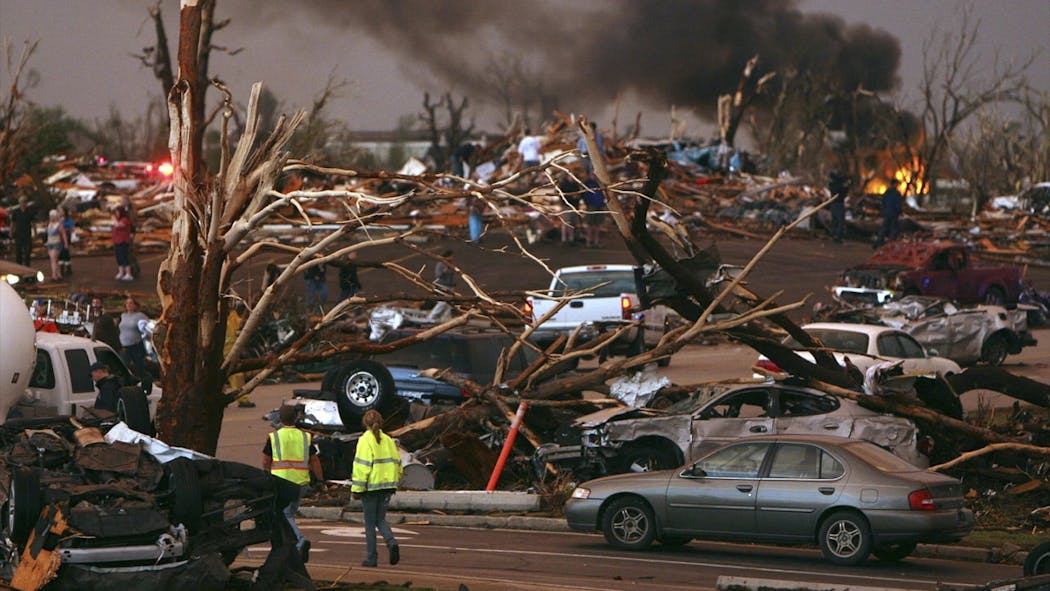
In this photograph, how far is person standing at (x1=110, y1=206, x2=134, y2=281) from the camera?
35.9 m

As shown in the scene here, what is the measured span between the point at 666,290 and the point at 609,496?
4.37 meters

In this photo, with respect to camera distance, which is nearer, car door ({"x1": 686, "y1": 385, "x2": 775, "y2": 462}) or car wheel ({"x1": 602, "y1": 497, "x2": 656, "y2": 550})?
car wheel ({"x1": 602, "y1": 497, "x2": 656, "y2": 550})

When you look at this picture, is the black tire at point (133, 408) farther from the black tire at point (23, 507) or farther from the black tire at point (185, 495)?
the black tire at point (23, 507)

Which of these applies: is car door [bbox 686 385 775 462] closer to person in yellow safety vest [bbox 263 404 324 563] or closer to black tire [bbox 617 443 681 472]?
black tire [bbox 617 443 681 472]

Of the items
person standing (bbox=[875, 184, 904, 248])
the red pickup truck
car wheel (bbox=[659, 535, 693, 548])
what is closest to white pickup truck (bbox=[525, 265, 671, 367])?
the red pickup truck

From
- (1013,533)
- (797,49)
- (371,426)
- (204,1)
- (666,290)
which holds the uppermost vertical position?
(797,49)

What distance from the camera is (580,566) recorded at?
14.1 m

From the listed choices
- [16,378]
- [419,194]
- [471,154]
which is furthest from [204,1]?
[471,154]

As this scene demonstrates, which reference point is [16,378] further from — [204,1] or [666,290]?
[666,290]

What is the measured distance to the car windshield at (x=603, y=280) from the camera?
2880 centimetres

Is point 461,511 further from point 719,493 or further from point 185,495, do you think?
point 185,495

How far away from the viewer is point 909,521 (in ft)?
45.2

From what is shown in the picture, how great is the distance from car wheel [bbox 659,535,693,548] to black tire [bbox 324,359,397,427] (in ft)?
19.0

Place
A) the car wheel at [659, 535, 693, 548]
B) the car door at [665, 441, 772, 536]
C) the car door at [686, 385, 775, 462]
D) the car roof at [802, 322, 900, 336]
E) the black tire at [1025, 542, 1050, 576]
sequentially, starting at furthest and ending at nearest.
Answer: the car roof at [802, 322, 900, 336], the car door at [686, 385, 775, 462], the car wheel at [659, 535, 693, 548], the car door at [665, 441, 772, 536], the black tire at [1025, 542, 1050, 576]
